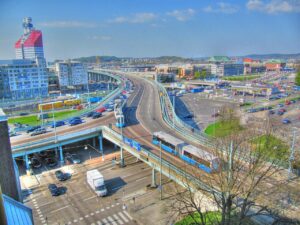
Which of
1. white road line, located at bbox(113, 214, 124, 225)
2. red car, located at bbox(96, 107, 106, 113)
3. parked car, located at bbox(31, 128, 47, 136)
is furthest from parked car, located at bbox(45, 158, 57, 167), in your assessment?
red car, located at bbox(96, 107, 106, 113)

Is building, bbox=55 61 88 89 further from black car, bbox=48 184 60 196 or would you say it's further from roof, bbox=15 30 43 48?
black car, bbox=48 184 60 196

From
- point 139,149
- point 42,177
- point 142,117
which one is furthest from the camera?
point 142,117

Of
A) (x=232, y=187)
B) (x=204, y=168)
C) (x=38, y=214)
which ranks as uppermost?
(x=232, y=187)

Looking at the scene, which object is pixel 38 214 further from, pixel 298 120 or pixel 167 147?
pixel 298 120

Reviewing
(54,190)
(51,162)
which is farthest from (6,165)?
(51,162)

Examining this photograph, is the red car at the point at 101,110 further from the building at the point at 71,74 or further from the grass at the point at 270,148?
the building at the point at 71,74

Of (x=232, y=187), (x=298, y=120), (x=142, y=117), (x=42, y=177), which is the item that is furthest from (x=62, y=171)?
(x=298, y=120)

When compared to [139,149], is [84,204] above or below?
below

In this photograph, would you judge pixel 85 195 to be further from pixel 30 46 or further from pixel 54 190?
pixel 30 46
